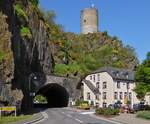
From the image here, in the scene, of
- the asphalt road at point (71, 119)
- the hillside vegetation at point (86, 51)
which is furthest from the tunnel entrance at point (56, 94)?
the asphalt road at point (71, 119)

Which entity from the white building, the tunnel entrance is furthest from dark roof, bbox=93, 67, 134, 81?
the tunnel entrance

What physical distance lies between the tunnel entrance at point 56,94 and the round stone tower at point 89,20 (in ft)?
109

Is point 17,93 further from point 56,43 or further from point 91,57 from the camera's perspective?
point 91,57

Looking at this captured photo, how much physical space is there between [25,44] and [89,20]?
2766 inches

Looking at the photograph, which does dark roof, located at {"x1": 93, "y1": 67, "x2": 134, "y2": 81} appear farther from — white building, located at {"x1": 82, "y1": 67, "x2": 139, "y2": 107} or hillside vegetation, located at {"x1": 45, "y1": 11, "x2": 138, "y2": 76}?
hillside vegetation, located at {"x1": 45, "y1": 11, "x2": 138, "y2": 76}

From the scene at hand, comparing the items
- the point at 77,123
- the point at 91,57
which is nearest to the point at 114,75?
the point at 91,57

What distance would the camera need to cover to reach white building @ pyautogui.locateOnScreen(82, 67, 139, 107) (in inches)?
3514

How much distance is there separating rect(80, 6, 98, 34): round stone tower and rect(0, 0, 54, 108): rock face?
4517cm

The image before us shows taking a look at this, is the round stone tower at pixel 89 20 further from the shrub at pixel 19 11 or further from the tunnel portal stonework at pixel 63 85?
the shrub at pixel 19 11

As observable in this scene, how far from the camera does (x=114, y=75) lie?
297 feet

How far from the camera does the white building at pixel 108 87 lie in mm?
89250

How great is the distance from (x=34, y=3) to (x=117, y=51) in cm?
5461

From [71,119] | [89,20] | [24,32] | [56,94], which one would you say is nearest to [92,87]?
[56,94]

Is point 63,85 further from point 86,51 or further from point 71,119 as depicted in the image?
point 71,119
